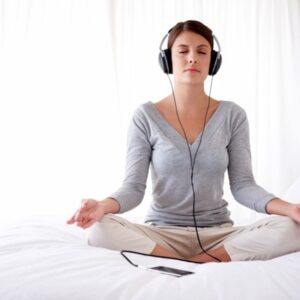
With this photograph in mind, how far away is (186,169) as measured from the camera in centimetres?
141

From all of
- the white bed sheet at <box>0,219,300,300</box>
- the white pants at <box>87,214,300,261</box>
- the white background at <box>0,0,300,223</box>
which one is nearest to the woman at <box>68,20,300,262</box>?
the white pants at <box>87,214,300,261</box>

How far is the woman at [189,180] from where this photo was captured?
3.85 feet

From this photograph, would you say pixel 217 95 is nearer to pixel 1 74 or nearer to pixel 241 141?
pixel 241 141

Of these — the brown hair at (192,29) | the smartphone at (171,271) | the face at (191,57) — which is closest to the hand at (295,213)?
the smartphone at (171,271)

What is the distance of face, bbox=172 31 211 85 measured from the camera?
1.47 metres

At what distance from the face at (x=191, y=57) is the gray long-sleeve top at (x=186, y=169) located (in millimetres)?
156

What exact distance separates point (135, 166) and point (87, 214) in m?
0.36

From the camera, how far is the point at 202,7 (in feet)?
7.68

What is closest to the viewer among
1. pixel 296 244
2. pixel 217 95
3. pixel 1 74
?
pixel 296 244

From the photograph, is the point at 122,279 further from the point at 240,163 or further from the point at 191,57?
the point at 191,57

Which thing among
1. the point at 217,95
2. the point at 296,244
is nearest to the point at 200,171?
the point at 296,244

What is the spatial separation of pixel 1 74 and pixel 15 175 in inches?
19.9

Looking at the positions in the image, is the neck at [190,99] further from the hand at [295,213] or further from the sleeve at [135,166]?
the hand at [295,213]

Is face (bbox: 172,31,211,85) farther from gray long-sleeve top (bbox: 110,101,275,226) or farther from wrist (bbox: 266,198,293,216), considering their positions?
wrist (bbox: 266,198,293,216)
